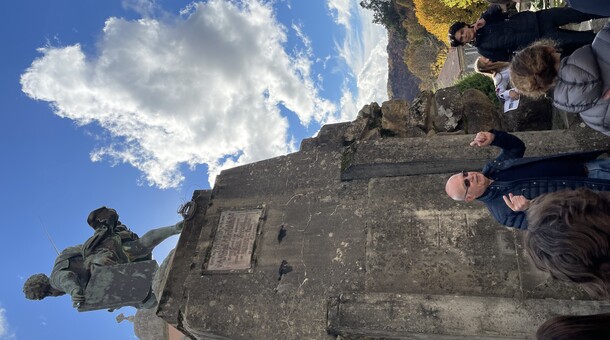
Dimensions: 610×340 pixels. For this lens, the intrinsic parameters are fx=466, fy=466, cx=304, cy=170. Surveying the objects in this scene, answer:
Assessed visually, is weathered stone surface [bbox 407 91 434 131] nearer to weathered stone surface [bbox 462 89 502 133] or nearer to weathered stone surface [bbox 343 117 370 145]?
weathered stone surface [bbox 462 89 502 133]

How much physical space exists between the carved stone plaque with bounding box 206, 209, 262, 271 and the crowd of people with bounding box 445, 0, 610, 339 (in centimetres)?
254

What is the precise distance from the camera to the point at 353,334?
427 centimetres

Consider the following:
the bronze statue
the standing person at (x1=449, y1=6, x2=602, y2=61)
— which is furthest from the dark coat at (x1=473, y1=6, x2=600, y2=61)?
the bronze statue

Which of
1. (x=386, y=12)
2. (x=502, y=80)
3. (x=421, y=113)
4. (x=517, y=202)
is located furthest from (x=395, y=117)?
(x=386, y=12)

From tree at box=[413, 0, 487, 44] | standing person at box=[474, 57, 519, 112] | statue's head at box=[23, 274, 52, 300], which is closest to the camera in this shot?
standing person at box=[474, 57, 519, 112]

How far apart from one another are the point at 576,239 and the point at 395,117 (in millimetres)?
4262

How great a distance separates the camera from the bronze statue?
6488 millimetres

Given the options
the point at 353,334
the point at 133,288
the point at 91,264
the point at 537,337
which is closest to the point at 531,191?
the point at 537,337

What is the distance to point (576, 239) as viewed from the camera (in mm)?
1991

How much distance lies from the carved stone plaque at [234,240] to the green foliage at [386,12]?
34.1 metres

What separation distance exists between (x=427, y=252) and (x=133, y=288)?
400cm

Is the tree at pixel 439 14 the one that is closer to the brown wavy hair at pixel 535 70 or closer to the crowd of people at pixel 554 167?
the crowd of people at pixel 554 167

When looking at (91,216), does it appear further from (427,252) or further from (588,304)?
(588,304)

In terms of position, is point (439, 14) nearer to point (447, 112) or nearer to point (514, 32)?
point (447, 112)
